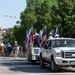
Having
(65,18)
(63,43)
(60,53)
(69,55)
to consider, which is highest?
(65,18)

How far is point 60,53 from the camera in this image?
696 inches

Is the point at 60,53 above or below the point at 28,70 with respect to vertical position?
above

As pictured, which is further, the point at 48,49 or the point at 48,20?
the point at 48,20

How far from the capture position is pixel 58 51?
17.8 m

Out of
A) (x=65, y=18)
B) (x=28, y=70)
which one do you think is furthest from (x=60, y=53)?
(x=65, y=18)

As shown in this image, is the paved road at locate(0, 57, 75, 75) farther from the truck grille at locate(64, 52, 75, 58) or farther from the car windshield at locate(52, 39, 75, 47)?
the car windshield at locate(52, 39, 75, 47)

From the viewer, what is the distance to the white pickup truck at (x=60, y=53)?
17625mm

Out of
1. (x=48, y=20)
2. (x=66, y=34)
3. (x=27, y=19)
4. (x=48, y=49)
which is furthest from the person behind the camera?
(x=27, y=19)

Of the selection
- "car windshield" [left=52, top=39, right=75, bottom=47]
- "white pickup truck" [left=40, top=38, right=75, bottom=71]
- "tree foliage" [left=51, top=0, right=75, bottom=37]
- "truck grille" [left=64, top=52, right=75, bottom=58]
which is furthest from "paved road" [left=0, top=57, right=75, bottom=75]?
"tree foliage" [left=51, top=0, right=75, bottom=37]

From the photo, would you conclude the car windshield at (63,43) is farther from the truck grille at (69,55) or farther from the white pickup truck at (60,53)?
the truck grille at (69,55)

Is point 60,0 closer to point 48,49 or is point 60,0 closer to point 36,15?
point 36,15

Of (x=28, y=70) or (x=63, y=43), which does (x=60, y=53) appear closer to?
(x=63, y=43)

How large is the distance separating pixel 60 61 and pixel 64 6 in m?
27.4

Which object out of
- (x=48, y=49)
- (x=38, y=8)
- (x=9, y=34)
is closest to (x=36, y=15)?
(x=38, y=8)
